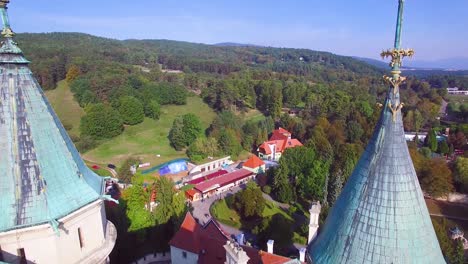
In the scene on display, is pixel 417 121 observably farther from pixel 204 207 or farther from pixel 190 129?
pixel 204 207

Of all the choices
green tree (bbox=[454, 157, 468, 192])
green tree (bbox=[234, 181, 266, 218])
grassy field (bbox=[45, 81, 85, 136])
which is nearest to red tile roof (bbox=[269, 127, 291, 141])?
green tree (bbox=[454, 157, 468, 192])

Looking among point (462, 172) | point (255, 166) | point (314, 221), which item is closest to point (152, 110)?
point (255, 166)

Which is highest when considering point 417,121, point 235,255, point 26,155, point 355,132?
point 26,155

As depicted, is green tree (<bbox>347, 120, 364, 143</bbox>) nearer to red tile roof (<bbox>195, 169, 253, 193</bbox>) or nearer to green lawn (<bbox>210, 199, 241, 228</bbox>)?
red tile roof (<bbox>195, 169, 253, 193</bbox>)

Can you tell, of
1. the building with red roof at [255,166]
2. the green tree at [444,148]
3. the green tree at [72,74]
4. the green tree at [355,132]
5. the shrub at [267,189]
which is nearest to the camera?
the shrub at [267,189]

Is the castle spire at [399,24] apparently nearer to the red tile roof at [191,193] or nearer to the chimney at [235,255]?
the chimney at [235,255]

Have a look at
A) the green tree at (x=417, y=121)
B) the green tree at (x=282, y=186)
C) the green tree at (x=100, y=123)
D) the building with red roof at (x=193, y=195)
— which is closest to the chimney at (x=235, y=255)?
the green tree at (x=282, y=186)

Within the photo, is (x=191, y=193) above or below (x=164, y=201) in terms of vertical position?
below
